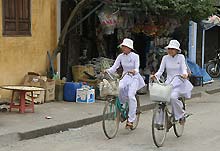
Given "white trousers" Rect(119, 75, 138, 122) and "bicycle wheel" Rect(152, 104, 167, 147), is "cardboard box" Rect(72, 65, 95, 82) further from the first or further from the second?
"bicycle wheel" Rect(152, 104, 167, 147)

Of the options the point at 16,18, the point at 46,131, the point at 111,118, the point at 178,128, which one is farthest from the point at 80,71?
the point at 178,128

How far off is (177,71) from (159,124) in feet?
3.72

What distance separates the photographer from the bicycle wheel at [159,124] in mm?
8492

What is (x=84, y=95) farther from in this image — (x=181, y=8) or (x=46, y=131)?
(x=181, y=8)

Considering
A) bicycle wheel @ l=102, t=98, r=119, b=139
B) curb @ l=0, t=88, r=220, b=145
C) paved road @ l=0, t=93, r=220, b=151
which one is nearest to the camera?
paved road @ l=0, t=93, r=220, b=151

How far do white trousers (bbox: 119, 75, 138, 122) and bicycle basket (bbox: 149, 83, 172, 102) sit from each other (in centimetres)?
94

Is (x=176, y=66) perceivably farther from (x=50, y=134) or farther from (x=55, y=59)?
(x=55, y=59)

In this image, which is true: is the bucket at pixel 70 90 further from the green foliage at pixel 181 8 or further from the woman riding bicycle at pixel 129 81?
the woman riding bicycle at pixel 129 81

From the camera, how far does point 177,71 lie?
9.13 meters

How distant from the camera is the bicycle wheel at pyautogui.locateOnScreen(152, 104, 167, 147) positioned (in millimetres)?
8492

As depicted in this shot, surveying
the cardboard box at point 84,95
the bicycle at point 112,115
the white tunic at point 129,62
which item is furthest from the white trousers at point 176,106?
the cardboard box at point 84,95

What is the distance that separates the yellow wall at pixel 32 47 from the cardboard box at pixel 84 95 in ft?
4.17

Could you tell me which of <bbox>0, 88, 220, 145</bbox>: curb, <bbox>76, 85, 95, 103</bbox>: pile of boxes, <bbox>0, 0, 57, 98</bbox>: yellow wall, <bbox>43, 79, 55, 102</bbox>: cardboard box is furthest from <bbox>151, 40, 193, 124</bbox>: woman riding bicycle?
<bbox>0, 0, 57, 98</bbox>: yellow wall

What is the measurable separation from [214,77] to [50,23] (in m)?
9.81
